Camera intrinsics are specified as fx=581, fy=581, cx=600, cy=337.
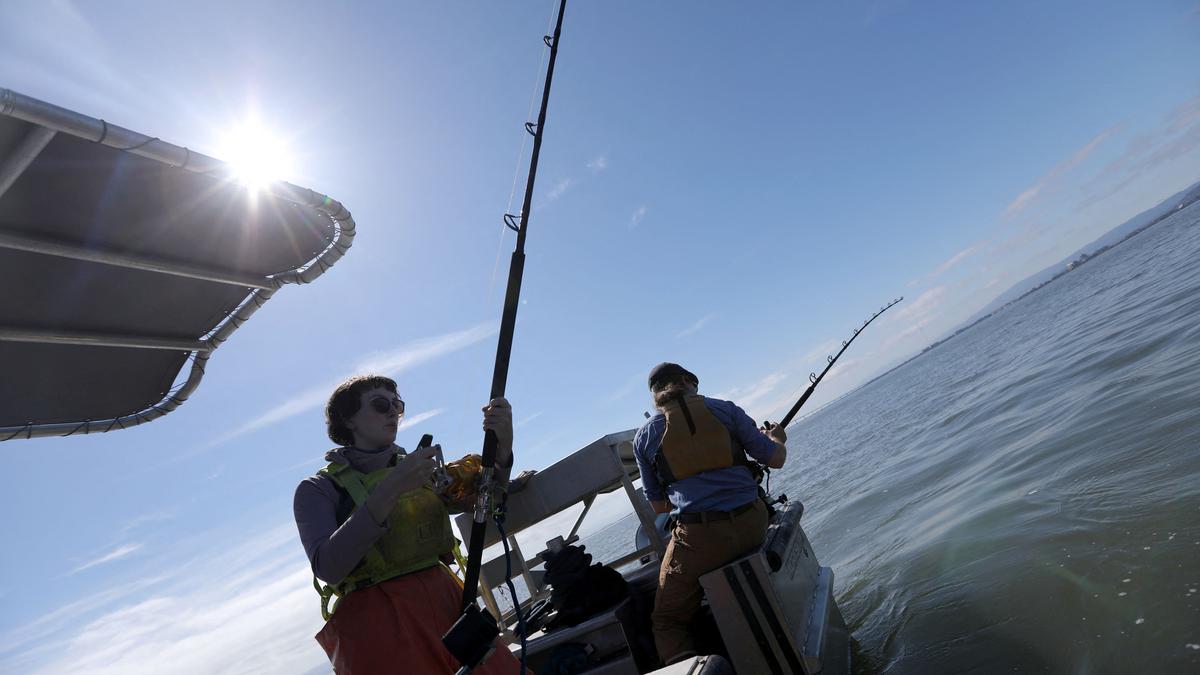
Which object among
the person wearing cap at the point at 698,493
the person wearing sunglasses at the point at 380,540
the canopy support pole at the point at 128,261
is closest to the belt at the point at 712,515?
the person wearing cap at the point at 698,493

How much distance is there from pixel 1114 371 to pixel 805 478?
12.1 m

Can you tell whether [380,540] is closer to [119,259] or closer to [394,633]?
[394,633]

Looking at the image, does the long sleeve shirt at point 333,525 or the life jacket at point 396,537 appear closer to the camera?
the long sleeve shirt at point 333,525

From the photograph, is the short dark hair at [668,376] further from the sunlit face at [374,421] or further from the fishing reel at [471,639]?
the fishing reel at [471,639]

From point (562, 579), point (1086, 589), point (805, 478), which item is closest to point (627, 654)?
point (562, 579)

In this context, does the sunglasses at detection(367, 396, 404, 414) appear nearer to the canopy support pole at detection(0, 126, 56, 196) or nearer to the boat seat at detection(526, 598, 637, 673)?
the canopy support pole at detection(0, 126, 56, 196)

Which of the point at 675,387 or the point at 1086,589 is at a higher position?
the point at 675,387

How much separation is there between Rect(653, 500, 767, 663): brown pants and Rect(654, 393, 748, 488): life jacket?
1.15 ft

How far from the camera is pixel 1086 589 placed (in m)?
4.28

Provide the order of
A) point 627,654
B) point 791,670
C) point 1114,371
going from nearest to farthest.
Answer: point 791,670 → point 627,654 → point 1114,371

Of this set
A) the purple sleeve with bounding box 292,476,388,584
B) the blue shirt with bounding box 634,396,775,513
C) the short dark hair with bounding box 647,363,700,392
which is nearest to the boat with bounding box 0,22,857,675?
the blue shirt with bounding box 634,396,775,513

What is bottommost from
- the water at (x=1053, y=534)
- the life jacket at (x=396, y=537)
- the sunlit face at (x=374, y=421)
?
the water at (x=1053, y=534)

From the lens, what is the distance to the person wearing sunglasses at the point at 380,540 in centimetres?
217

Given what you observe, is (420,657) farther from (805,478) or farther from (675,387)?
(805,478)
